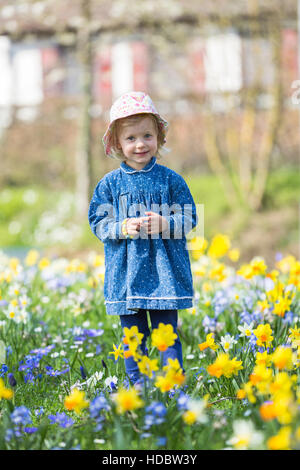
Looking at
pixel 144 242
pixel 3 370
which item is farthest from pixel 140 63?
pixel 3 370

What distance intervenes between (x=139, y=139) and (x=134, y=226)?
1.24ft

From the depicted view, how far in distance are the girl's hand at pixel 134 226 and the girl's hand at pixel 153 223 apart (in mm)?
19

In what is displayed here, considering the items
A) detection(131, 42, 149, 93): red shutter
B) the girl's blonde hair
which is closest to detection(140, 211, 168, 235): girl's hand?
the girl's blonde hair

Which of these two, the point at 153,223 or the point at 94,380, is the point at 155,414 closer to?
the point at 94,380

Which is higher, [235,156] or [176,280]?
[235,156]

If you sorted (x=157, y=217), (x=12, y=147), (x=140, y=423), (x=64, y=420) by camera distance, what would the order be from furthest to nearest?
(x=12, y=147) < (x=157, y=217) < (x=64, y=420) < (x=140, y=423)

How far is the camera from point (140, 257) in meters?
2.33

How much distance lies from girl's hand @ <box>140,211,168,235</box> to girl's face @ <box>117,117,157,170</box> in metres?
0.27

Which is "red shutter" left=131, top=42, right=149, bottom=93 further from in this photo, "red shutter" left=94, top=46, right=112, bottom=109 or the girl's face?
the girl's face
